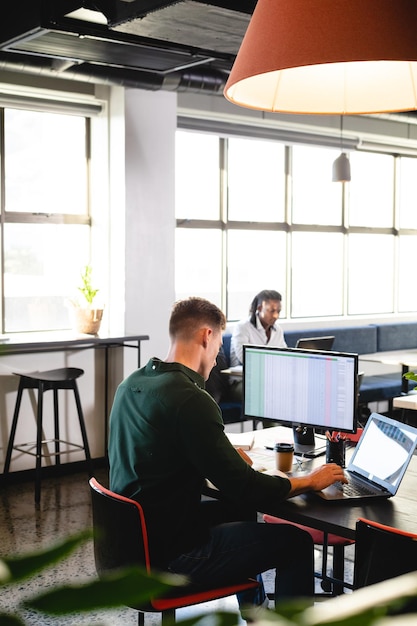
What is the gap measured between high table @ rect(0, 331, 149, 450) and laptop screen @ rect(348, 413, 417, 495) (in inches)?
114

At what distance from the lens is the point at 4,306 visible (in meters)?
5.98

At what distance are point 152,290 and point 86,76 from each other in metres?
1.65

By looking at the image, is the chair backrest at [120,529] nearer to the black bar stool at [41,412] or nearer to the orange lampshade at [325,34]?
the orange lampshade at [325,34]

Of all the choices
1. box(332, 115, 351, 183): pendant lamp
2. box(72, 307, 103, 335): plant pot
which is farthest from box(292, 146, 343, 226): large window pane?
box(72, 307, 103, 335): plant pot

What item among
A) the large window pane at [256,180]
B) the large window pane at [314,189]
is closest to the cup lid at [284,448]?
the large window pane at [256,180]

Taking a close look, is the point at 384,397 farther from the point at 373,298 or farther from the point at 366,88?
the point at 366,88

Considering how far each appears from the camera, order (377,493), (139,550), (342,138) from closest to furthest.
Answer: (139,550) < (377,493) < (342,138)

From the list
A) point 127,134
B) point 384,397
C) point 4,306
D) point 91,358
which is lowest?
point 384,397

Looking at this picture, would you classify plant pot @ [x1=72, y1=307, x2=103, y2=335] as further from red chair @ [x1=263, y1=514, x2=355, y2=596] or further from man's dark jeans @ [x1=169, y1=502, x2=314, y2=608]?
man's dark jeans @ [x1=169, y1=502, x2=314, y2=608]

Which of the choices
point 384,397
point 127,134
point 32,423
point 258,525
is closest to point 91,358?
point 32,423

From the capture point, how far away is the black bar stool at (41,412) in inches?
208

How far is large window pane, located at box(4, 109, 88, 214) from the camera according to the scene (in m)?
5.95

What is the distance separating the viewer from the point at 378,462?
273 centimetres

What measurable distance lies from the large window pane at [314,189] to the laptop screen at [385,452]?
565 centimetres
